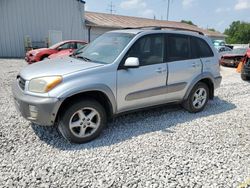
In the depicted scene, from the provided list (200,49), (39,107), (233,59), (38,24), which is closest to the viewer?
(39,107)

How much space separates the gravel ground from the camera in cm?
283

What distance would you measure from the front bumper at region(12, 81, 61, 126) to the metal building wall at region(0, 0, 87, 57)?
15.3 meters

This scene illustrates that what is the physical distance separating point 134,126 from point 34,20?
15.8 m

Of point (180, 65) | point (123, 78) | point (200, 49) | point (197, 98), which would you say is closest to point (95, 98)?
point (123, 78)

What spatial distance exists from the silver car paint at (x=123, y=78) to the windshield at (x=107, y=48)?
0.43 ft

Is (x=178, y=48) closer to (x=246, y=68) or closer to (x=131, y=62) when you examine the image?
(x=131, y=62)

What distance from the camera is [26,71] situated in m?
3.76

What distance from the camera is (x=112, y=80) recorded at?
12.1 ft

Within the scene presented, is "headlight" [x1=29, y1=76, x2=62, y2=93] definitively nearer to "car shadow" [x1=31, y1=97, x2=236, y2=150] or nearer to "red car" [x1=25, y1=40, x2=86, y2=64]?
"car shadow" [x1=31, y1=97, x2=236, y2=150]

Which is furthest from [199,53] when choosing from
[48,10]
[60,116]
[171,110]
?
[48,10]

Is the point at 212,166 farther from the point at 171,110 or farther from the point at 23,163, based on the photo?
the point at 23,163

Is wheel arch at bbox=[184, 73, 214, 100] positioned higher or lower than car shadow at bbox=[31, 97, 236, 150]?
higher

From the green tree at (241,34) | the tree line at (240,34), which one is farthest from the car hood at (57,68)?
the green tree at (241,34)

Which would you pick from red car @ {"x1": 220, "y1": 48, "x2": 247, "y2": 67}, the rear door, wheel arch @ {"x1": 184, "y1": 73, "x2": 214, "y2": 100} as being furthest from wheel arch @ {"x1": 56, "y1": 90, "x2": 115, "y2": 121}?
red car @ {"x1": 220, "y1": 48, "x2": 247, "y2": 67}
